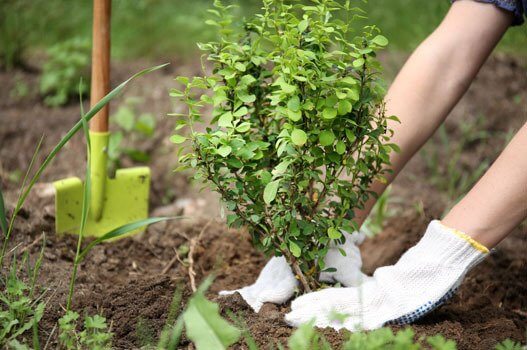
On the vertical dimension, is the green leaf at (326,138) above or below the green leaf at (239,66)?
below

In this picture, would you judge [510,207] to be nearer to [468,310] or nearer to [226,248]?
[468,310]

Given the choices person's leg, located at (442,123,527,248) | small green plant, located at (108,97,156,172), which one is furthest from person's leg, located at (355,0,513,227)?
small green plant, located at (108,97,156,172)

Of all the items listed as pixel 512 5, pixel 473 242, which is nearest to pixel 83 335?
pixel 473 242

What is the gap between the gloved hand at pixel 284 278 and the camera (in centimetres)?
185

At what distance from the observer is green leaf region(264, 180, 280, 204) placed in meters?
1.55

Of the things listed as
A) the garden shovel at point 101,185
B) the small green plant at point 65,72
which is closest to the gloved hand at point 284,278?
the garden shovel at point 101,185

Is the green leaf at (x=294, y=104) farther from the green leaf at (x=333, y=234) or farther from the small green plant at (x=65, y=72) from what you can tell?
the small green plant at (x=65, y=72)

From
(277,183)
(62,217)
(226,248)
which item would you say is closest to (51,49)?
(62,217)

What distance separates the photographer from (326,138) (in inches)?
62.6

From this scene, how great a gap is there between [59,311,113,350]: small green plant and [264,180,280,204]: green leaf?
1.52 ft

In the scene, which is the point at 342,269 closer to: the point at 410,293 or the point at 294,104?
the point at 410,293

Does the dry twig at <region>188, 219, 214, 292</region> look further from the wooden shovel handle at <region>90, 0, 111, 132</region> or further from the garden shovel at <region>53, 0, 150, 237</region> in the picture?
the wooden shovel handle at <region>90, 0, 111, 132</region>

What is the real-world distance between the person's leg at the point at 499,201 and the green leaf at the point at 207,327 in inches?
28.0

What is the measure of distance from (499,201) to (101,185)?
1.33 metres
